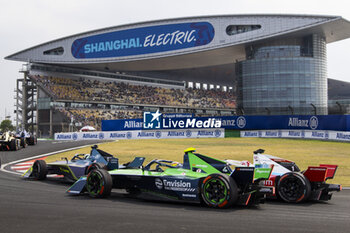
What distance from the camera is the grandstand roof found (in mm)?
52625

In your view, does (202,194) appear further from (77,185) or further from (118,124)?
(118,124)

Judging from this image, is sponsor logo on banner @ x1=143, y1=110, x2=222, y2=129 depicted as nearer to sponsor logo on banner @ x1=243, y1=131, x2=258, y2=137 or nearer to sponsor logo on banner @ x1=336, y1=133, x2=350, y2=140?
sponsor logo on banner @ x1=243, y1=131, x2=258, y2=137

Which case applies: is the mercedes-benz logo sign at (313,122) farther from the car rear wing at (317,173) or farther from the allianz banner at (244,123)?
the car rear wing at (317,173)

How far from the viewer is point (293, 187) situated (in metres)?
8.16

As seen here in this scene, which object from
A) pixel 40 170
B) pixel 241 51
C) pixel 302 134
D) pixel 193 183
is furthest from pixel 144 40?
pixel 193 183

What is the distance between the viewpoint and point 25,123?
7081 cm

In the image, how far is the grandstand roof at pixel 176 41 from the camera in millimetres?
52625

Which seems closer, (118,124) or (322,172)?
(322,172)

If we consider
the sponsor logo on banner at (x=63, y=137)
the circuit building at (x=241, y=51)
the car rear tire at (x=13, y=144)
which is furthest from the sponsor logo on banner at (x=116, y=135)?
the circuit building at (x=241, y=51)

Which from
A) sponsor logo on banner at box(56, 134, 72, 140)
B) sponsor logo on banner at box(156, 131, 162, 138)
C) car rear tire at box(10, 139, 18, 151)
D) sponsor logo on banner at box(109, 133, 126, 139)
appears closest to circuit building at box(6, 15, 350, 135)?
sponsor logo on banner at box(156, 131, 162, 138)

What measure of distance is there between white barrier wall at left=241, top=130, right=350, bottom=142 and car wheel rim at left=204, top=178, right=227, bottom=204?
24458 mm

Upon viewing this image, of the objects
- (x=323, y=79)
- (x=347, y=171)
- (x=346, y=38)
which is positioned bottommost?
(x=347, y=171)

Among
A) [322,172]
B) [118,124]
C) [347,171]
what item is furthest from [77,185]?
[118,124]

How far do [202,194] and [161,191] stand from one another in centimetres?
97
